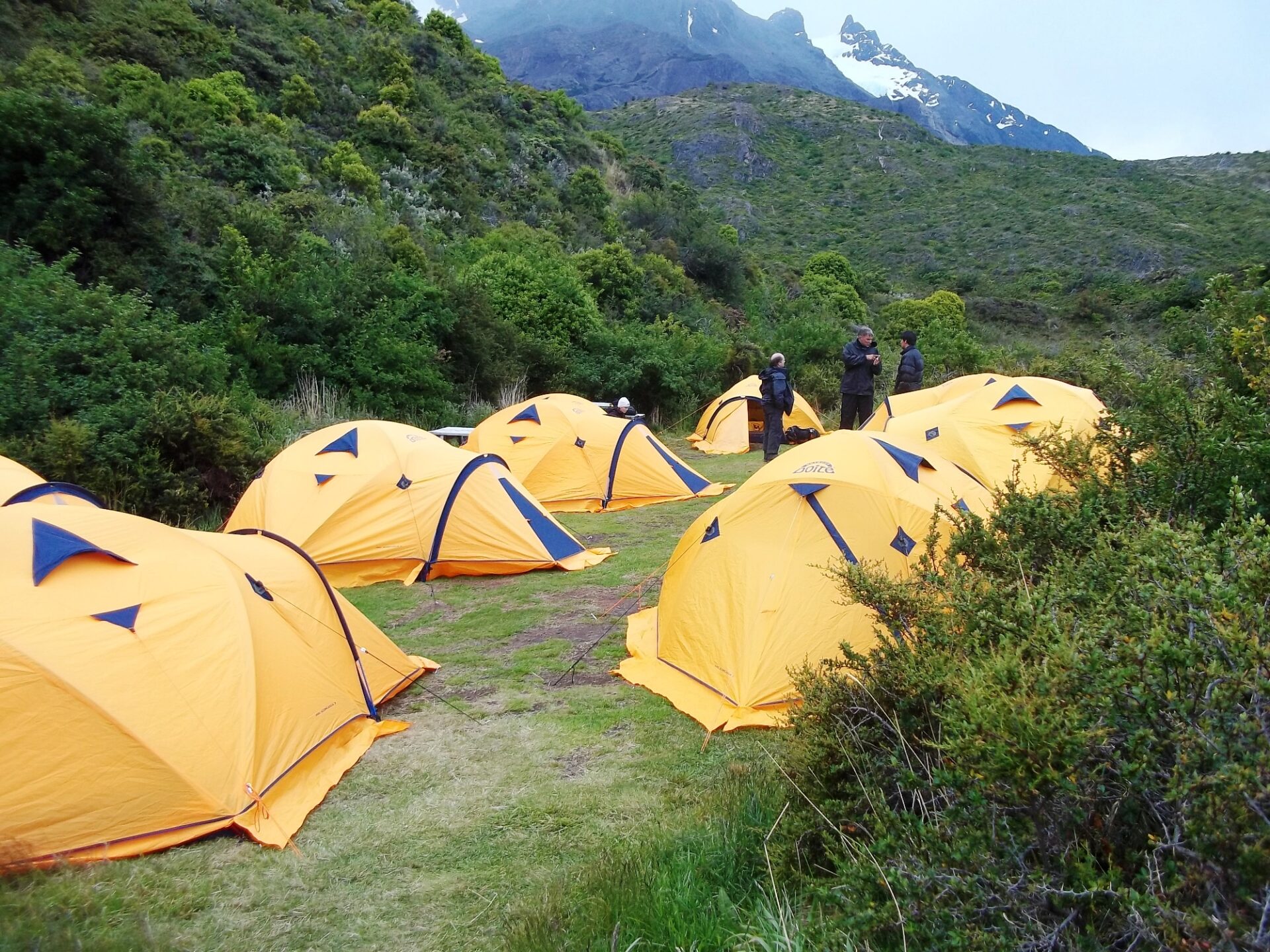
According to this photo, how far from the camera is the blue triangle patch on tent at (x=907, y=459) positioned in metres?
5.80

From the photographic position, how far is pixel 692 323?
2298cm

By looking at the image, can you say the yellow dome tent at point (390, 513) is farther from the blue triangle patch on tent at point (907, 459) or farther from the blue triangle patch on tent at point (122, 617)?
the blue triangle patch on tent at point (122, 617)

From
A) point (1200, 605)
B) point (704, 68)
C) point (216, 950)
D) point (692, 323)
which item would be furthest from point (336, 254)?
point (704, 68)

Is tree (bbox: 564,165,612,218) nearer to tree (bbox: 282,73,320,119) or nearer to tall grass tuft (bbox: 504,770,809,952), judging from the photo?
tree (bbox: 282,73,320,119)

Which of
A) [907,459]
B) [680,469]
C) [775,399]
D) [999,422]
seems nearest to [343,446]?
[680,469]

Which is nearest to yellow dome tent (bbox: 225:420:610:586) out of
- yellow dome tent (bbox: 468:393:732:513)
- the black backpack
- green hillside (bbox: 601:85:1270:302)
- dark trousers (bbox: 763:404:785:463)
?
yellow dome tent (bbox: 468:393:732:513)

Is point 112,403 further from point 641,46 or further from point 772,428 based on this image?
point 641,46

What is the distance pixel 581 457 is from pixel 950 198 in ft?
140

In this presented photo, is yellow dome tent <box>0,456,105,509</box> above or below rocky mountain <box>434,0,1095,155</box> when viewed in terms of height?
below

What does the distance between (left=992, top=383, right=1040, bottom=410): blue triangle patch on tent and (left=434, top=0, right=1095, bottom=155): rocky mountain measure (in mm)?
87637

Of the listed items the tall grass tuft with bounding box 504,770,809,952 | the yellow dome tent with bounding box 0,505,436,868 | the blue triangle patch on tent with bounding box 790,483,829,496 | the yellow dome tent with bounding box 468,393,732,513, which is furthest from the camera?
the yellow dome tent with bounding box 468,393,732,513

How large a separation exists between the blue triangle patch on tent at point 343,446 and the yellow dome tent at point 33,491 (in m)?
2.36

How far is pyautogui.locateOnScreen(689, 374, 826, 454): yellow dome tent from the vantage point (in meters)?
16.8

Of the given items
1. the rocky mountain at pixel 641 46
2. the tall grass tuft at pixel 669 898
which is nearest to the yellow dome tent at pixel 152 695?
the tall grass tuft at pixel 669 898
